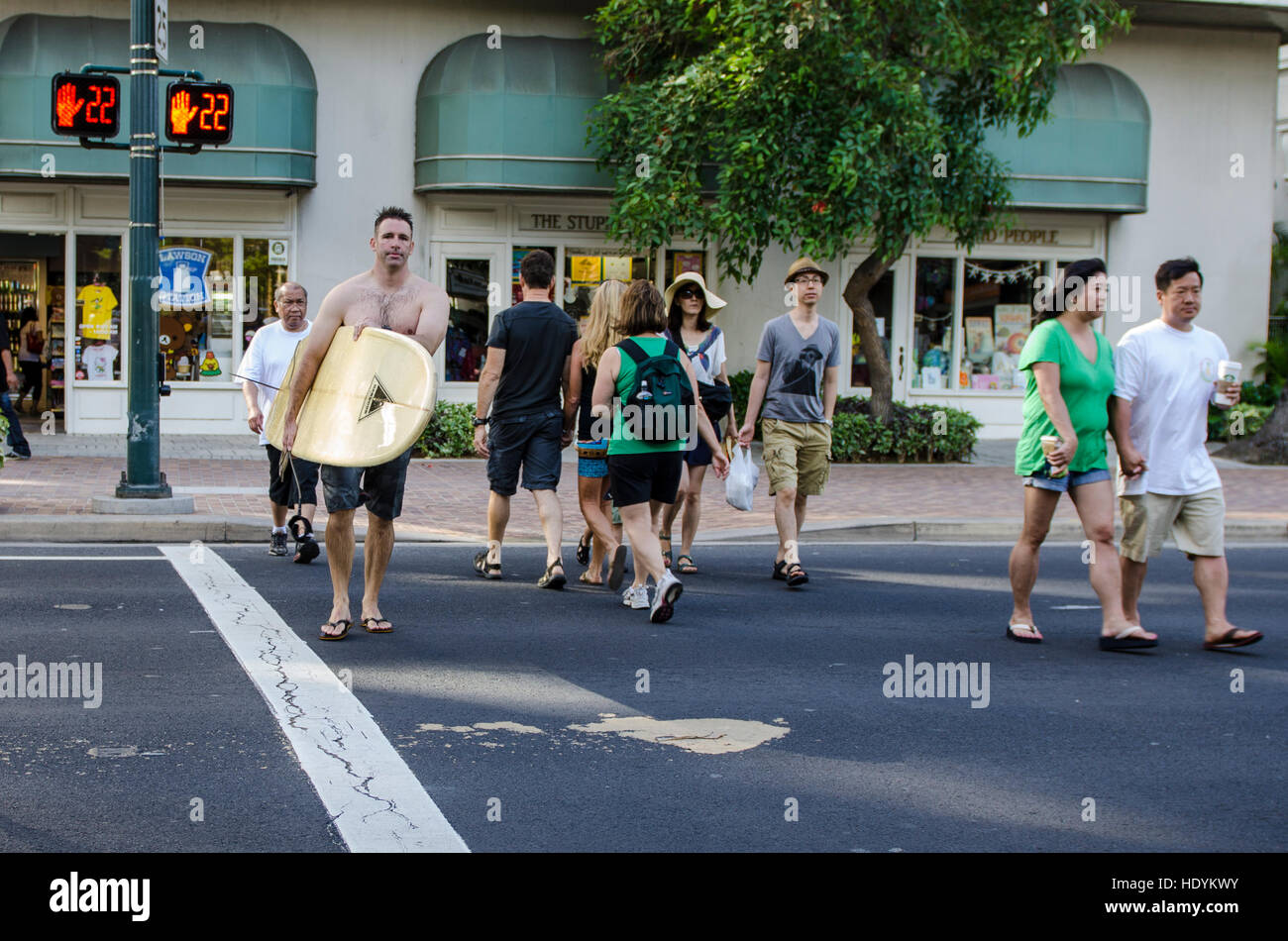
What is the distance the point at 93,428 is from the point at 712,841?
16.2 m

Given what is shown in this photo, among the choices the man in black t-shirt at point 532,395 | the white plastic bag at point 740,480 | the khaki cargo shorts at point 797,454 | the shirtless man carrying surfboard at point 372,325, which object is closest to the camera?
the shirtless man carrying surfboard at point 372,325

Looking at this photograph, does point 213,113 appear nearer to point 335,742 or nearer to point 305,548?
point 305,548

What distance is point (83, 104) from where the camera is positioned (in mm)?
11234

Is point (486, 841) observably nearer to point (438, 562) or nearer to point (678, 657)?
point (678, 657)

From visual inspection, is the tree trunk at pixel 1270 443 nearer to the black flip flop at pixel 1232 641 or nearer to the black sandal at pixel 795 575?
the black sandal at pixel 795 575

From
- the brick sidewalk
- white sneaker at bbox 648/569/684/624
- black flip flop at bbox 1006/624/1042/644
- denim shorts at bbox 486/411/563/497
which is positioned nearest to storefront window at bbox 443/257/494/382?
the brick sidewalk

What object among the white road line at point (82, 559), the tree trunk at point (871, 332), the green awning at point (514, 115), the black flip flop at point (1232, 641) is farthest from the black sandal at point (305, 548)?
the tree trunk at point (871, 332)

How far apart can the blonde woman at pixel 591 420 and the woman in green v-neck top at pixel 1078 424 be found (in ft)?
8.10

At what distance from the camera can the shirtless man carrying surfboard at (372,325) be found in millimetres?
7008

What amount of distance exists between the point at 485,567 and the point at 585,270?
11.3 metres

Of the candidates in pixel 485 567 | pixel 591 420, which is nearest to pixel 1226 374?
pixel 591 420

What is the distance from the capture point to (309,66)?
18922 millimetres
